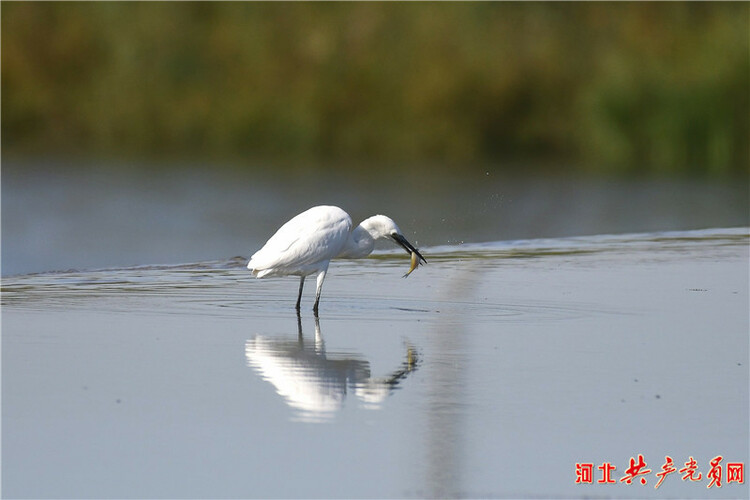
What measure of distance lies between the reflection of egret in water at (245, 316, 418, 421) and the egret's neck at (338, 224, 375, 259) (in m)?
1.68

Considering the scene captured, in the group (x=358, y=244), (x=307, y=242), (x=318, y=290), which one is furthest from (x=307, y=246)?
(x=358, y=244)

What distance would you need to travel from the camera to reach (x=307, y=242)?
9.73 meters

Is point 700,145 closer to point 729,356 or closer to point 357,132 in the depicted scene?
point 357,132

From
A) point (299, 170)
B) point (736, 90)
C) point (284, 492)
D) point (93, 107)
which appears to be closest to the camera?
point (284, 492)

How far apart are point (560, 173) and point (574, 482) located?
18809mm

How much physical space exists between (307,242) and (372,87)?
17250 millimetres

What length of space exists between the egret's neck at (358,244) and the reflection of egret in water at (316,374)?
5.53 ft

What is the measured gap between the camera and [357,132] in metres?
26.7

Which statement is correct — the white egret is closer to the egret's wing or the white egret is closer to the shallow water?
the egret's wing

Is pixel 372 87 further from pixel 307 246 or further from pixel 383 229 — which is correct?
pixel 307 246

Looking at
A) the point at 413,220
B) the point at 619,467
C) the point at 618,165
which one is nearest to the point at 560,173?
the point at 618,165

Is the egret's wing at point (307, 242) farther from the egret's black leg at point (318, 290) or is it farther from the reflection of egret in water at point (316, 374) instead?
the reflection of egret in water at point (316, 374)

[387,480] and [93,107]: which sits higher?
[93,107]

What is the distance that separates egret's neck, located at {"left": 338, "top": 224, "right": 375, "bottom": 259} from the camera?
10250 millimetres
